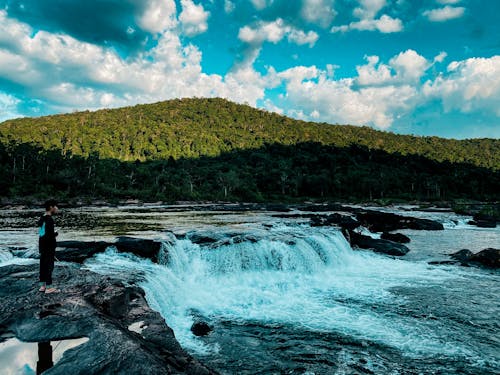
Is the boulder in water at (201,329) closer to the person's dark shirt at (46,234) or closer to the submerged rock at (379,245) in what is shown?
the person's dark shirt at (46,234)

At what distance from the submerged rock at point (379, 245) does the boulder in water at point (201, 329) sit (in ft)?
57.0

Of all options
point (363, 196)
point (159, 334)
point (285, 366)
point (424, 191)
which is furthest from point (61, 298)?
point (424, 191)

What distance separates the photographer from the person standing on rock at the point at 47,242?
8.39 metres

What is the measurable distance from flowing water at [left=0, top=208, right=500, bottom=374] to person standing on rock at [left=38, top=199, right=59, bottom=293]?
3.58 meters

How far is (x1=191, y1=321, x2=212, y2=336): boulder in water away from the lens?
1044 cm

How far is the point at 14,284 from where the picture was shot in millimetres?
9844

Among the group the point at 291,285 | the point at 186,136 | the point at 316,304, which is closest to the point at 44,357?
the point at 316,304

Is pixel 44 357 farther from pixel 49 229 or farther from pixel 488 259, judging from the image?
pixel 488 259

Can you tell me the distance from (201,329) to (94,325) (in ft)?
14.0

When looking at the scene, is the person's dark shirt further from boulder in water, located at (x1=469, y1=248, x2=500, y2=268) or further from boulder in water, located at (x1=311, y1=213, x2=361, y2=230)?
boulder in water, located at (x1=311, y1=213, x2=361, y2=230)

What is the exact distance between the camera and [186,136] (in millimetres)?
148000

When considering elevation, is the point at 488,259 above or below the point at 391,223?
below

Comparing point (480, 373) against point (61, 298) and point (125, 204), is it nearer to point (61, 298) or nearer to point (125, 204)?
point (61, 298)

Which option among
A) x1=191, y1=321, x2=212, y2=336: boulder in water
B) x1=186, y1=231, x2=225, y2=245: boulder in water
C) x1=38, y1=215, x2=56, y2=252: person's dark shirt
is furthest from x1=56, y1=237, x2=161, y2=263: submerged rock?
x1=38, y1=215, x2=56, y2=252: person's dark shirt
